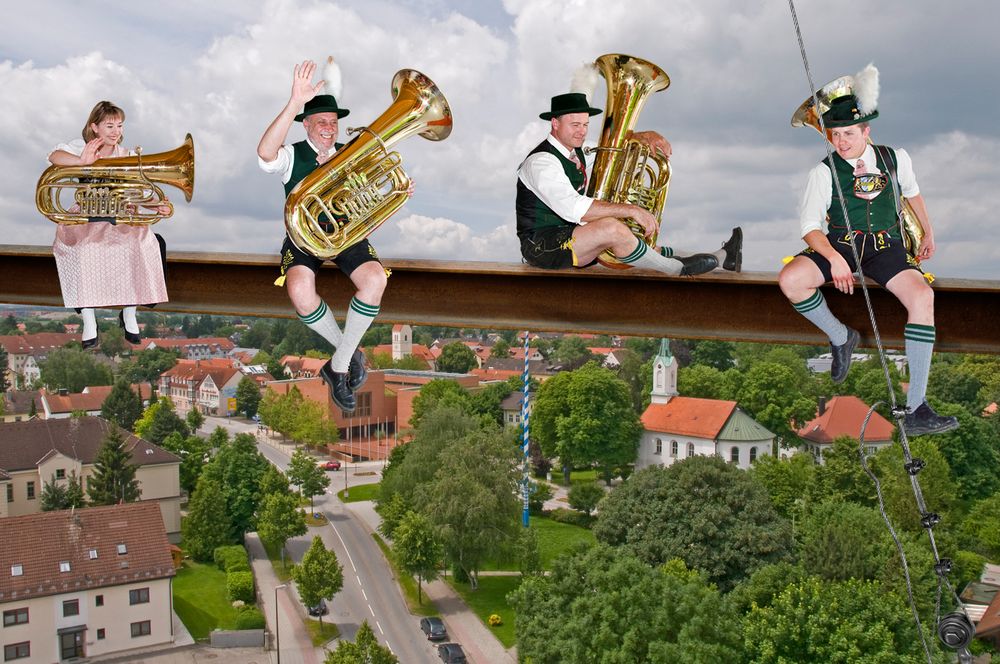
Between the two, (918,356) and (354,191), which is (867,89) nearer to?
(918,356)

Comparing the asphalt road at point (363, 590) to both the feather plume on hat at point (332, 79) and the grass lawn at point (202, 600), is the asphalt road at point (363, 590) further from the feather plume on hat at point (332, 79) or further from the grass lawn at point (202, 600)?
the feather plume on hat at point (332, 79)

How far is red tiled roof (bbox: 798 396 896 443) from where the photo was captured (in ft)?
92.1

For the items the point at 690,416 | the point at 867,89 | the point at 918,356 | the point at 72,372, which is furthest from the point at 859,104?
the point at 72,372

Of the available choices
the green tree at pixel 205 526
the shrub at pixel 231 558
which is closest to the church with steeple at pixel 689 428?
the shrub at pixel 231 558

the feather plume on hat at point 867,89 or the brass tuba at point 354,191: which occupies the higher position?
the feather plume on hat at point 867,89

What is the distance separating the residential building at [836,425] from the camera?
2800 cm

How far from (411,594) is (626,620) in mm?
11806

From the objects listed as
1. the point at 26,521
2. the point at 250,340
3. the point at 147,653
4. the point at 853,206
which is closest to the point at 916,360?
the point at 853,206

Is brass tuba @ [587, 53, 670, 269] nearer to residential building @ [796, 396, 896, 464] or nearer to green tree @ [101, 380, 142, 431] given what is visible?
residential building @ [796, 396, 896, 464]

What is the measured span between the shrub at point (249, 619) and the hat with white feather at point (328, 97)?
791 inches

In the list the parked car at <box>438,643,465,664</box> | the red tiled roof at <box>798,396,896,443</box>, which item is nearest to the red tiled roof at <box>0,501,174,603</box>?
the parked car at <box>438,643,465,664</box>

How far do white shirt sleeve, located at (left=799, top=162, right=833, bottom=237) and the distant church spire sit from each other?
30.4m

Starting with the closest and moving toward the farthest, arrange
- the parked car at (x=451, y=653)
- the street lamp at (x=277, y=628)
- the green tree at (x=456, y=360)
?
the parked car at (x=451, y=653) → the street lamp at (x=277, y=628) → the green tree at (x=456, y=360)

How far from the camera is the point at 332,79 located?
Result: 2.91 metres
